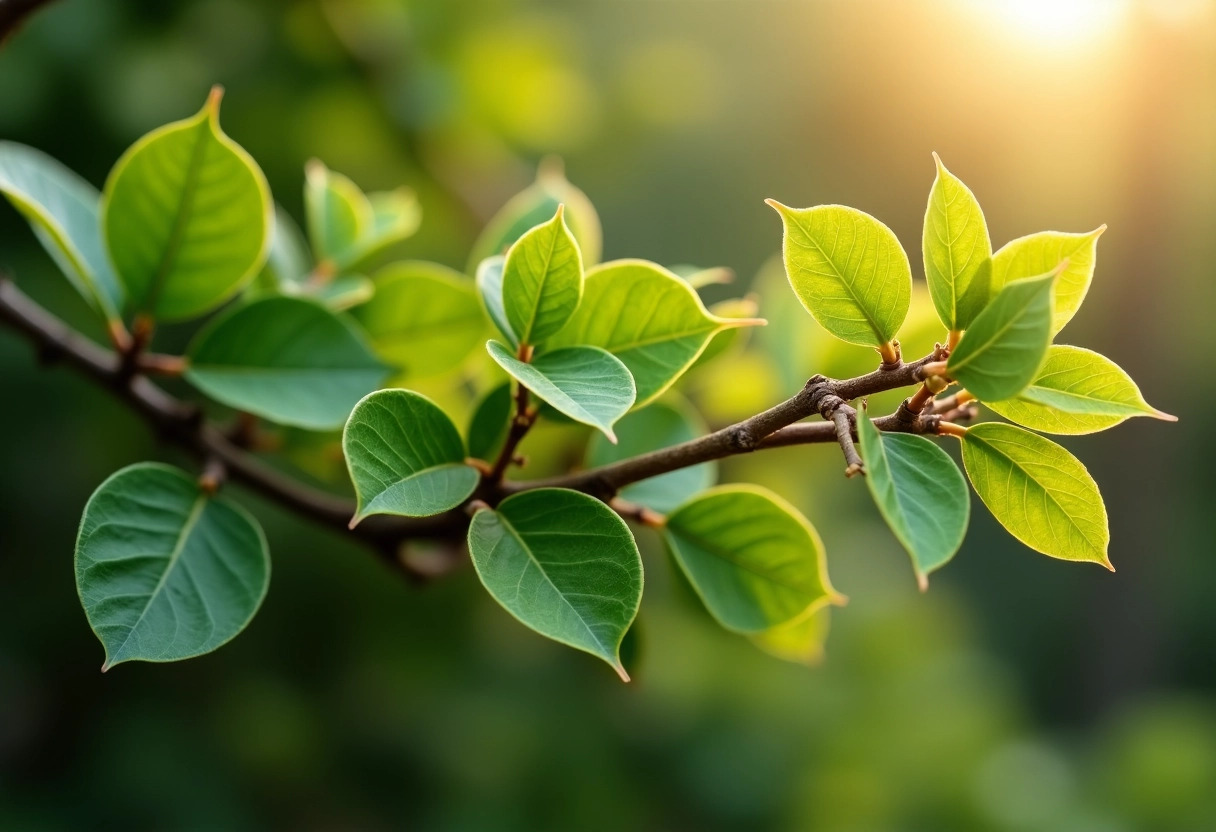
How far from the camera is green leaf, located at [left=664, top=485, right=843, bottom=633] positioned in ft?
1.24

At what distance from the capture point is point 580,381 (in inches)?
11.6

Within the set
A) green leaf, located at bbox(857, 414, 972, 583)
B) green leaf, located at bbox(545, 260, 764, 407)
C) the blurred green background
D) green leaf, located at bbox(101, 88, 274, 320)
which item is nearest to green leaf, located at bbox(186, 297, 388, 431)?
green leaf, located at bbox(101, 88, 274, 320)

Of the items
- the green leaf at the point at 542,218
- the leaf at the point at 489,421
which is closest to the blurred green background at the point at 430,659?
the green leaf at the point at 542,218

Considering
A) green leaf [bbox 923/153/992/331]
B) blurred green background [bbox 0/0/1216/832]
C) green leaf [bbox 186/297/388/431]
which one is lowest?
blurred green background [bbox 0/0/1216/832]

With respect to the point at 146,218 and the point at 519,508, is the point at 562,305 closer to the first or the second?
the point at 519,508

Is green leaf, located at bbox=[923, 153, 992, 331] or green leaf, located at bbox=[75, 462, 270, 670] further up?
green leaf, located at bbox=[923, 153, 992, 331]

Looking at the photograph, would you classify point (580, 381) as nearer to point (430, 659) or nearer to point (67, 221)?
point (67, 221)

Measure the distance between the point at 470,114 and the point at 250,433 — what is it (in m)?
0.70

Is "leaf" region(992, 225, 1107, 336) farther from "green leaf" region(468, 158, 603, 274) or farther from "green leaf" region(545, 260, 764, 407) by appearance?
"green leaf" region(468, 158, 603, 274)

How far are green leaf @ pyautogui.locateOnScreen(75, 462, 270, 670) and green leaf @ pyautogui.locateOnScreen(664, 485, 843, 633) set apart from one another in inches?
6.8

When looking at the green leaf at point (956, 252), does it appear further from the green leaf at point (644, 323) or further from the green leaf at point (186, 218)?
the green leaf at point (186, 218)

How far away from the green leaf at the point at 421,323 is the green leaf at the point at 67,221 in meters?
0.13

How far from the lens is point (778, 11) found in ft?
8.98

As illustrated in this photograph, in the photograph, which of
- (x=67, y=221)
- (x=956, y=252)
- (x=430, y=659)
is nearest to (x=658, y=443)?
(x=956, y=252)
